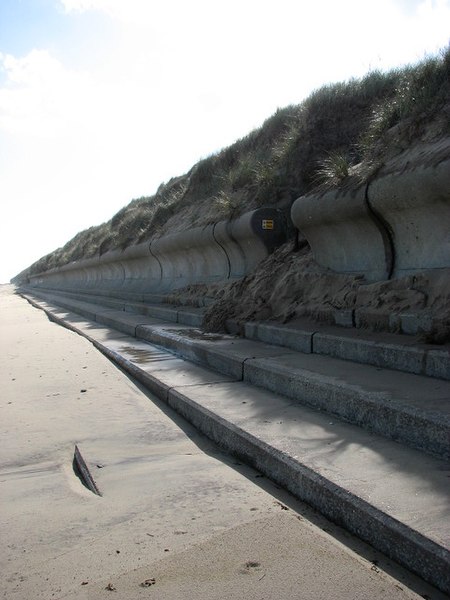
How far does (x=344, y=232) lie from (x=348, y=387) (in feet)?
11.7

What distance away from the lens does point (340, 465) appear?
132 inches

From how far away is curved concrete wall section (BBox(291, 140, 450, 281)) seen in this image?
5.94 m

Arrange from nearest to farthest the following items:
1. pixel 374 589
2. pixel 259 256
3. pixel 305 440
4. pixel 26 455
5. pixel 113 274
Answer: pixel 374 589
pixel 305 440
pixel 26 455
pixel 259 256
pixel 113 274

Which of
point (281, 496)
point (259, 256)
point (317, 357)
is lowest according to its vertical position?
point (281, 496)

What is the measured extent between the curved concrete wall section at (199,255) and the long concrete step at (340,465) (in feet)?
16.3

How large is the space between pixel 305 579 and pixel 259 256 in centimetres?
868

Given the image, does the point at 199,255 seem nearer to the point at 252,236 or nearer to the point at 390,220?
the point at 252,236

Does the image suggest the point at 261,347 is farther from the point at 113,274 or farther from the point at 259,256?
the point at 113,274

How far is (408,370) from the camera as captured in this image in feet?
16.4

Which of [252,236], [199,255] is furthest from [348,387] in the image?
[199,255]

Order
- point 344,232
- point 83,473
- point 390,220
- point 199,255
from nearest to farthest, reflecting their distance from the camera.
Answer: point 83,473 → point 390,220 → point 344,232 → point 199,255

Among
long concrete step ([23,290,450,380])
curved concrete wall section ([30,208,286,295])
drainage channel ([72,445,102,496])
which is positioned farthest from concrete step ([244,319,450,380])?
curved concrete wall section ([30,208,286,295])

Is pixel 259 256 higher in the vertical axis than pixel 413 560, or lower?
higher

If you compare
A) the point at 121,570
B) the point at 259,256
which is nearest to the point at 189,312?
the point at 259,256
